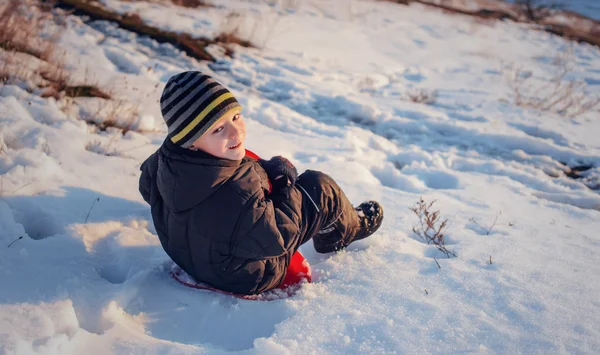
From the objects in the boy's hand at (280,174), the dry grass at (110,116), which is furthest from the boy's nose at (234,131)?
the dry grass at (110,116)

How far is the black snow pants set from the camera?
2129mm

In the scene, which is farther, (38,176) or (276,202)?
(38,176)

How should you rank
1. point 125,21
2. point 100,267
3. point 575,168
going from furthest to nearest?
point 125,21, point 575,168, point 100,267

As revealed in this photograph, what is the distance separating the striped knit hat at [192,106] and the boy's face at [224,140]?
0.04 meters

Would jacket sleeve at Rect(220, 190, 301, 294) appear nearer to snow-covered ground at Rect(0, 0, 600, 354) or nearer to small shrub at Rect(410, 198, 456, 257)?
snow-covered ground at Rect(0, 0, 600, 354)

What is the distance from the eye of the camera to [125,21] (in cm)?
701

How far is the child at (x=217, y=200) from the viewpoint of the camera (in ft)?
5.96

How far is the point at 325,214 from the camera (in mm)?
2199

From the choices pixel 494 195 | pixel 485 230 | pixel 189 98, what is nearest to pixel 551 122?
pixel 494 195

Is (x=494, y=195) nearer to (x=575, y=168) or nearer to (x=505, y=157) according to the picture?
(x=505, y=157)

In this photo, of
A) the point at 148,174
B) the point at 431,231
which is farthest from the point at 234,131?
the point at 431,231

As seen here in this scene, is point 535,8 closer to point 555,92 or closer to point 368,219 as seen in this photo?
point 555,92

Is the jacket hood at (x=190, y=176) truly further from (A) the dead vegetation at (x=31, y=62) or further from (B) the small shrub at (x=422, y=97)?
(B) the small shrub at (x=422, y=97)

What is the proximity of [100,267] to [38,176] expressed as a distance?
2.79 ft
